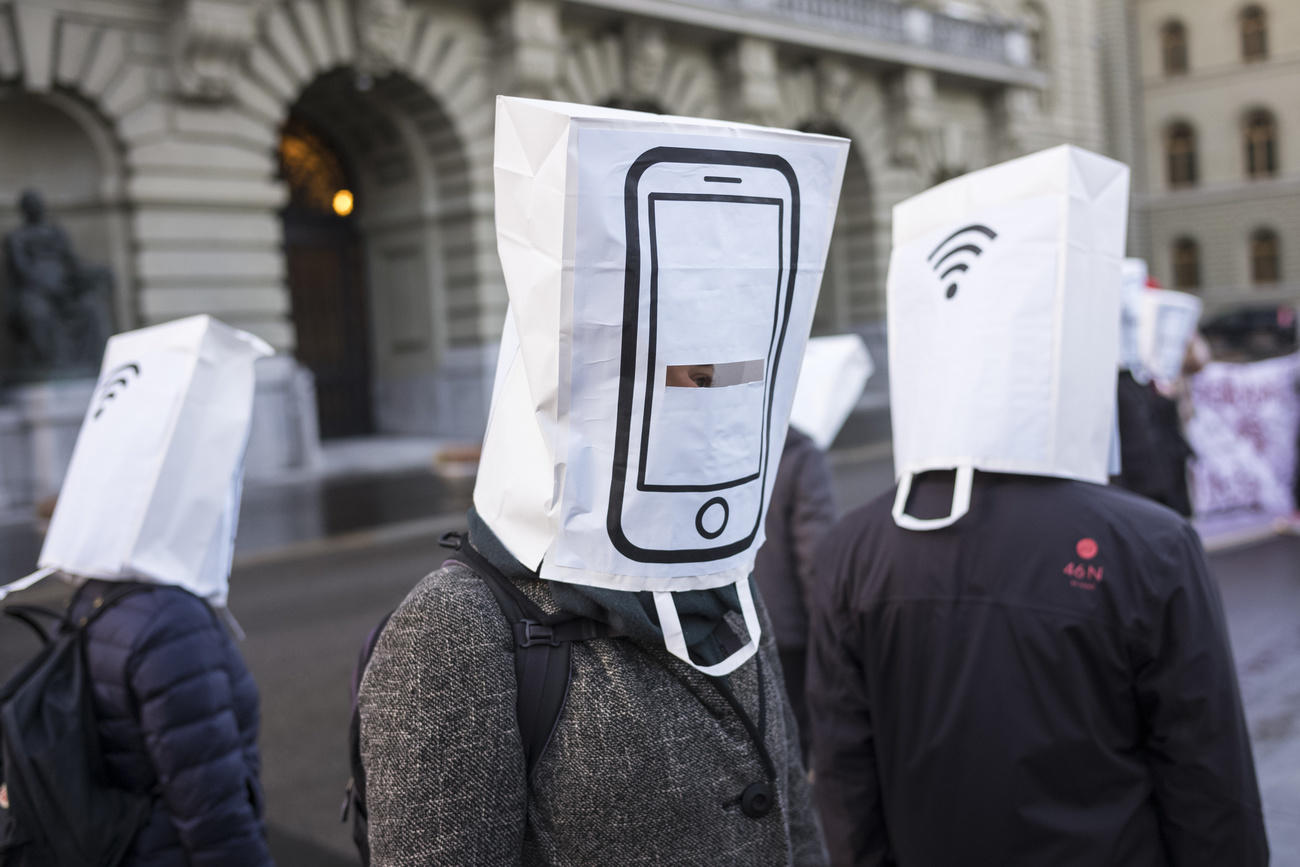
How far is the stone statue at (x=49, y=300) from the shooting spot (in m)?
14.0

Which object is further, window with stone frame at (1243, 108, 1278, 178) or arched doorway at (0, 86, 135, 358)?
window with stone frame at (1243, 108, 1278, 178)

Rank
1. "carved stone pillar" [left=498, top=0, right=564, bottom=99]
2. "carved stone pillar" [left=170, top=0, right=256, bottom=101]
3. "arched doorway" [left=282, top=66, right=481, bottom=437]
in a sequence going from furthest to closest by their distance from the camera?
"arched doorway" [left=282, top=66, right=481, bottom=437] < "carved stone pillar" [left=498, top=0, right=564, bottom=99] < "carved stone pillar" [left=170, top=0, right=256, bottom=101]

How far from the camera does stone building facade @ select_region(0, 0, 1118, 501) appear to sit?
593 inches

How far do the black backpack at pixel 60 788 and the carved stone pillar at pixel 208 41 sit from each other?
1407 cm

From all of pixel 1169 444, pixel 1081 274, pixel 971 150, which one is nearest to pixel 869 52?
pixel 971 150

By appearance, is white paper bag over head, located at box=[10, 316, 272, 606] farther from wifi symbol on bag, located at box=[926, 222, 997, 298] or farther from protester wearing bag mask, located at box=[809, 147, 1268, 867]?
wifi symbol on bag, located at box=[926, 222, 997, 298]

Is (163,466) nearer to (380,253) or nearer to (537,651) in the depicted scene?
(537,651)

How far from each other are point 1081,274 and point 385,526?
9.56m

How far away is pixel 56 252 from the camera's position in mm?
14289

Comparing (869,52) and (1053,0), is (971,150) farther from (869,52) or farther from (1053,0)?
(1053,0)

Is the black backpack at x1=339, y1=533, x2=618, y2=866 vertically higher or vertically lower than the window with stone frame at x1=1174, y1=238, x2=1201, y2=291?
lower

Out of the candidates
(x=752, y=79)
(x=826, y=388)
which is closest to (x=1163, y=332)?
(x=826, y=388)

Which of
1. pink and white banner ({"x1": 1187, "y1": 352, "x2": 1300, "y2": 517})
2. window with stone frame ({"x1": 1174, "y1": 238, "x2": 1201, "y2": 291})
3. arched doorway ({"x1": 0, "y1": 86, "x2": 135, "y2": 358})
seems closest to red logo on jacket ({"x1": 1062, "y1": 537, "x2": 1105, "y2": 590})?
pink and white banner ({"x1": 1187, "y1": 352, "x2": 1300, "y2": 517})

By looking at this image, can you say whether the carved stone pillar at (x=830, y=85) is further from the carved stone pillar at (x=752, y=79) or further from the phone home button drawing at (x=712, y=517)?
the phone home button drawing at (x=712, y=517)
